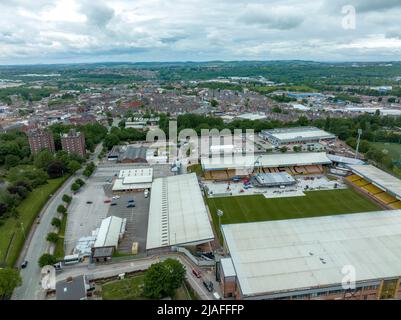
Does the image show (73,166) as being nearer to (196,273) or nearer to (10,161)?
(10,161)

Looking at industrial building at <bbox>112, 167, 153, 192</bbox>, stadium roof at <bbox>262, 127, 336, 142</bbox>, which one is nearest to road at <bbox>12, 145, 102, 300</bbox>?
industrial building at <bbox>112, 167, 153, 192</bbox>

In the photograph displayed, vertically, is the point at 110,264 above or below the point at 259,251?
below

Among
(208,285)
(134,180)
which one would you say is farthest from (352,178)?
(134,180)

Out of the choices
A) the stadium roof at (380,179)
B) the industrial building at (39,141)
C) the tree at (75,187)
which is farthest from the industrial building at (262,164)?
the industrial building at (39,141)

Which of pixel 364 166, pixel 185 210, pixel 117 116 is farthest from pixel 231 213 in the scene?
→ pixel 117 116

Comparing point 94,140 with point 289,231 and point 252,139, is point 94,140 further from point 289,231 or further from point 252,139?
point 289,231

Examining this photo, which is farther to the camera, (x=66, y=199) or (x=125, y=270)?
(x=66, y=199)
